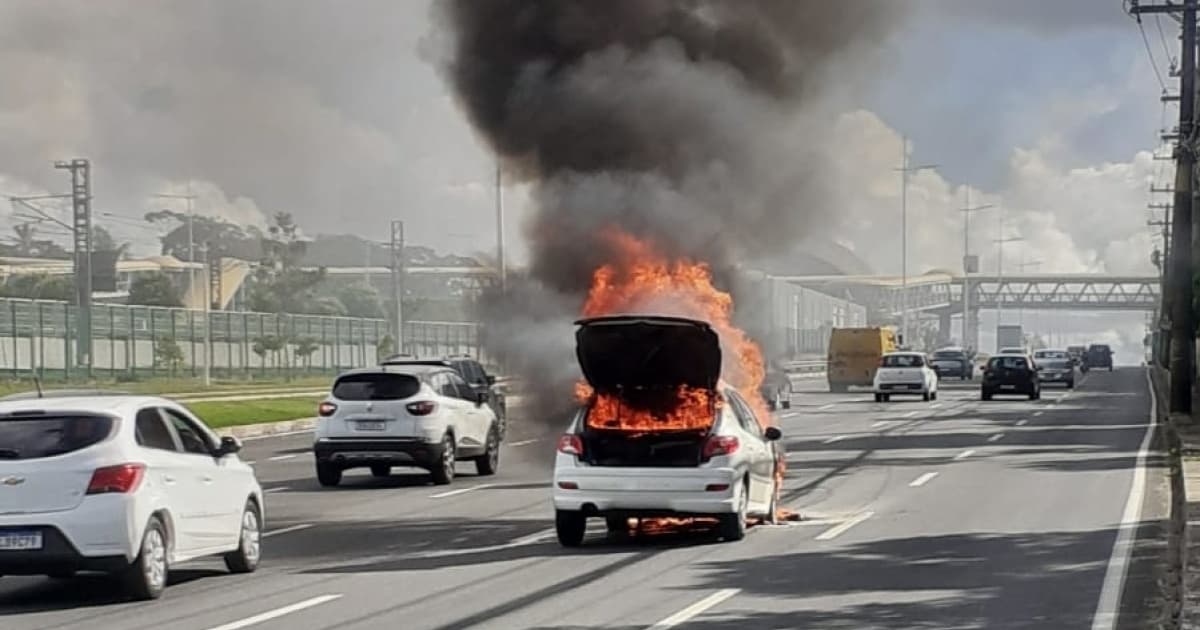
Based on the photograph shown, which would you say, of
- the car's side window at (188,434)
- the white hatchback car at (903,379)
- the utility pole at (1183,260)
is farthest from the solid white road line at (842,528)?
the white hatchback car at (903,379)

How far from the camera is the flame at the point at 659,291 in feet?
80.7

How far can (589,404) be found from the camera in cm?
1759

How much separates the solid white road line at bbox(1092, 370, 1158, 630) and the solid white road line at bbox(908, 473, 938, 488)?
8.87ft

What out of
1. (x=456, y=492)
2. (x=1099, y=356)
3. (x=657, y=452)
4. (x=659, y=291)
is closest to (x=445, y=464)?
(x=456, y=492)

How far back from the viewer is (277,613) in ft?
41.5

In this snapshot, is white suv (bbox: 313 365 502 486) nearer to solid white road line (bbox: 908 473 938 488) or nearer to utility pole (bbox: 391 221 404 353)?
solid white road line (bbox: 908 473 938 488)

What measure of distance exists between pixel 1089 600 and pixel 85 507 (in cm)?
708

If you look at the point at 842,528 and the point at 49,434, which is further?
the point at 842,528

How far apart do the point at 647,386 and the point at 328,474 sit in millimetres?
8956

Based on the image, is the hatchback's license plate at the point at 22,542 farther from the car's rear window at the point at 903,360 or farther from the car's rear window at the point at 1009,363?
the car's rear window at the point at 903,360

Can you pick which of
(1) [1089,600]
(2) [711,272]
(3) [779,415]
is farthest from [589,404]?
(3) [779,415]

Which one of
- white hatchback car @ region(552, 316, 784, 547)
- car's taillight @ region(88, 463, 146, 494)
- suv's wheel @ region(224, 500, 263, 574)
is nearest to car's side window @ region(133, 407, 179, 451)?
car's taillight @ region(88, 463, 146, 494)

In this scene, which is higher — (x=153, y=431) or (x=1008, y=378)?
(x=153, y=431)

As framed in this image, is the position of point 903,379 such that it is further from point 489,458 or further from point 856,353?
point 489,458
